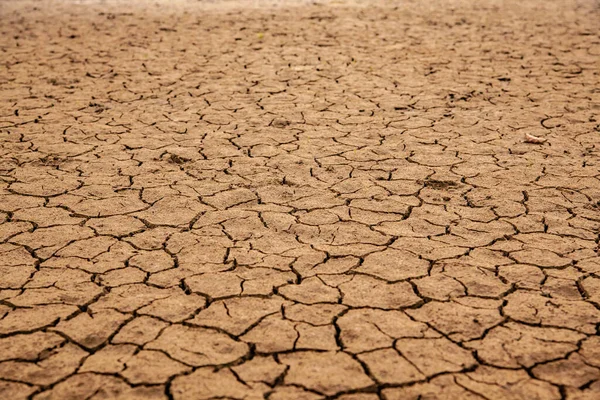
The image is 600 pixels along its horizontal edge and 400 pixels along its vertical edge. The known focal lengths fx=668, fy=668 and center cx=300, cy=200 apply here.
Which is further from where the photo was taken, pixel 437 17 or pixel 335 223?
pixel 437 17

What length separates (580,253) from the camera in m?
3.08

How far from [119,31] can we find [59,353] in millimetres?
6241

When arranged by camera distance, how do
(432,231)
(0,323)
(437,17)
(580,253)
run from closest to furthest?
(0,323) → (580,253) → (432,231) → (437,17)

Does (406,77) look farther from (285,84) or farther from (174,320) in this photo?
(174,320)

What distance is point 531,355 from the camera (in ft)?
7.80

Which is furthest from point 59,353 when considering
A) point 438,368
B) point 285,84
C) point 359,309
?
point 285,84

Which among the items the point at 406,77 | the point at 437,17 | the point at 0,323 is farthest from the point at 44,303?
the point at 437,17

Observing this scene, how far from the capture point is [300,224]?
339 centimetres

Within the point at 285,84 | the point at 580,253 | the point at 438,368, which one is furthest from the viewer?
the point at 285,84

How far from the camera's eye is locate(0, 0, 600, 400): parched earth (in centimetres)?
234

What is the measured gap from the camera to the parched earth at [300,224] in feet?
7.69

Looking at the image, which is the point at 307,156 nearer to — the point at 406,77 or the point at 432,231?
the point at 432,231

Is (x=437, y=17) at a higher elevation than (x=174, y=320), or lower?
higher

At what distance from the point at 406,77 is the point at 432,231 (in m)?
2.98
